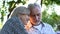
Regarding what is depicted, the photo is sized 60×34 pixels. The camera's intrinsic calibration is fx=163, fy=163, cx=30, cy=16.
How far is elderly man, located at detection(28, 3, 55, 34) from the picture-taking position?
1.88 meters

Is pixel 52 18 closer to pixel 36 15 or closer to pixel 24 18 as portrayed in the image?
pixel 36 15

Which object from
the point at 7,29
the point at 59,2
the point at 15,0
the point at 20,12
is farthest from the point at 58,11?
the point at 7,29

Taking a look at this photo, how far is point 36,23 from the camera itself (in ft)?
6.44

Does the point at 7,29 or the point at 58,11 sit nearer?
the point at 7,29

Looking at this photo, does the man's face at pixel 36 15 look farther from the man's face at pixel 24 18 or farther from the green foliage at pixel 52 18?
the green foliage at pixel 52 18

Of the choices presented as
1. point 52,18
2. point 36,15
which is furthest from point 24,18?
point 52,18

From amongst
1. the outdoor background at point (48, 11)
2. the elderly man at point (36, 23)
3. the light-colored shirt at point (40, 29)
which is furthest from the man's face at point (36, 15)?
the outdoor background at point (48, 11)

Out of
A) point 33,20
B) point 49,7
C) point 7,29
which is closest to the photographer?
point 7,29

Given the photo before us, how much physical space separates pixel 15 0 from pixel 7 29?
70.5 inches

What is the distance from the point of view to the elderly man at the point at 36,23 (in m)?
1.88

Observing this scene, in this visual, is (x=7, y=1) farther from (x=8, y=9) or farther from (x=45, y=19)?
(x=45, y=19)

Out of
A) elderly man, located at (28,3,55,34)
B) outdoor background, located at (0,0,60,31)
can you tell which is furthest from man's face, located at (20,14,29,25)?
outdoor background, located at (0,0,60,31)

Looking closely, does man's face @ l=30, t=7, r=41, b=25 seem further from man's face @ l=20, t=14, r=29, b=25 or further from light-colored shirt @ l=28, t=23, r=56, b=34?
man's face @ l=20, t=14, r=29, b=25

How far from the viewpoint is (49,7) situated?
289 centimetres
